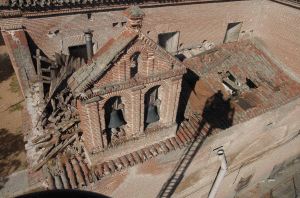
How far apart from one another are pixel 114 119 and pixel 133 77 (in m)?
1.36

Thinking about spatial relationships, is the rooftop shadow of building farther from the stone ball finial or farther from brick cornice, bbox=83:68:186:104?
the stone ball finial

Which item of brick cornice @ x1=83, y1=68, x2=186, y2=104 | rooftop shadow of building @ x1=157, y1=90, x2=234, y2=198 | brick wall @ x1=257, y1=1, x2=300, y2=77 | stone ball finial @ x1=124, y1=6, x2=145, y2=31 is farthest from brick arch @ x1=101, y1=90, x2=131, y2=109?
brick wall @ x1=257, y1=1, x2=300, y2=77

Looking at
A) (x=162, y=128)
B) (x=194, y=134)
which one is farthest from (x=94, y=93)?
(x=194, y=134)

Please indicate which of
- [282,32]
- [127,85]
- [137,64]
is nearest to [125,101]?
[127,85]

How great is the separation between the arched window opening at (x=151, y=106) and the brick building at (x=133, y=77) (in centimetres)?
3

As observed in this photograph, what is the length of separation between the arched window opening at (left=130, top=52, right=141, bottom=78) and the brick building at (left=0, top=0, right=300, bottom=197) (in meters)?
0.03

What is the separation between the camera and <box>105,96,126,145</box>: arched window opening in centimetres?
780

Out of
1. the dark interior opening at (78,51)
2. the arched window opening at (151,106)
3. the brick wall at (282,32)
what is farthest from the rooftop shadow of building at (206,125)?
the dark interior opening at (78,51)

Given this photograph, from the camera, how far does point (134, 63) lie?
23.4 ft

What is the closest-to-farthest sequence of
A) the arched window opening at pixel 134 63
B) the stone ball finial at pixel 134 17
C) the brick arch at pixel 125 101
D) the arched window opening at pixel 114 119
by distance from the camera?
1. the stone ball finial at pixel 134 17
2. the arched window opening at pixel 134 63
3. the brick arch at pixel 125 101
4. the arched window opening at pixel 114 119

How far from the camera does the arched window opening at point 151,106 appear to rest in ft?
27.3

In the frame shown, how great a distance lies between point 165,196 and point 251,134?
4.71 metres

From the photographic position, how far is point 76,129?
827cm

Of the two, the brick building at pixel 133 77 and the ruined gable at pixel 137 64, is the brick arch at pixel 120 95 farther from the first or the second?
the ruined gable at pixel 137 64
